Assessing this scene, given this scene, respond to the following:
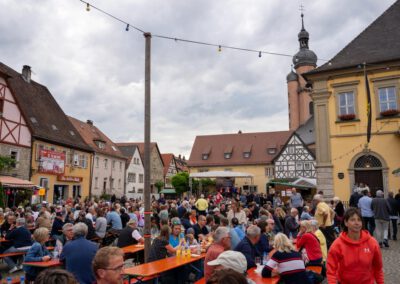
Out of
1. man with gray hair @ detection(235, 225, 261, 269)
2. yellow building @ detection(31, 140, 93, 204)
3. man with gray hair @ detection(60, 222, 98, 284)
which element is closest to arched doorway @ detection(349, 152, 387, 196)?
man with gray hair @ detection(235, 225, 261, 269)

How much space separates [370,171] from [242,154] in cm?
3395

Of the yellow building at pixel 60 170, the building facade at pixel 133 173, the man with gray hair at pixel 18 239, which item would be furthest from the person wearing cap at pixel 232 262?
the building facade at pixel 133 173

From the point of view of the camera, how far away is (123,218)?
13.2 metres

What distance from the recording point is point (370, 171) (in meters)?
18.0

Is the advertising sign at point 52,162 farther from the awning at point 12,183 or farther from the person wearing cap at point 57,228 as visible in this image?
the person wearing cap at point 57,228

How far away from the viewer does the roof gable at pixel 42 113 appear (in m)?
27.0

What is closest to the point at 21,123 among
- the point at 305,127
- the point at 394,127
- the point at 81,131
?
the point at 81,131

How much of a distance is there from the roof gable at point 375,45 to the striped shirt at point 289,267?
1539 cm


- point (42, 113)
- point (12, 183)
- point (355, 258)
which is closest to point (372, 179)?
point (355, 258)

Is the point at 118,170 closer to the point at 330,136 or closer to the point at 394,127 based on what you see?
the point at 330,136

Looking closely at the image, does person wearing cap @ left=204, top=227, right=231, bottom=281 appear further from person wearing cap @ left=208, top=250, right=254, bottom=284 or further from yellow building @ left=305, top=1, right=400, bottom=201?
yellow building @ left=305, top=1, right=400, bottom=201

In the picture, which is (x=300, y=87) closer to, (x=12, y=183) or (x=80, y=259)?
(x=12, y=183)

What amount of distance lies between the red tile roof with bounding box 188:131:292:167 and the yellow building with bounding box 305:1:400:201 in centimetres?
3054

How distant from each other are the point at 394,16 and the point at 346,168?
9.50m
